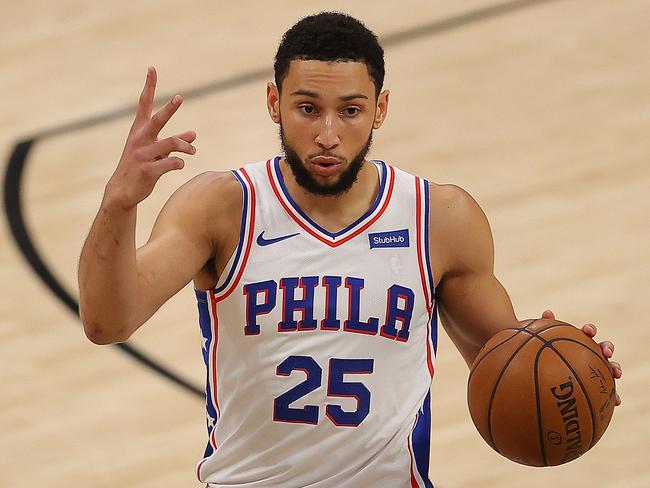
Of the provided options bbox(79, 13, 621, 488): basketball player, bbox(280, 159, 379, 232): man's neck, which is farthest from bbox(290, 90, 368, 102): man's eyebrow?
bbox(280, 159, 379, 232): man's neck

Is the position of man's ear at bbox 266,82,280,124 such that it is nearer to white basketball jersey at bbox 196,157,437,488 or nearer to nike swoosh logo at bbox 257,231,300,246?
white basketball jersey at bbox 196,157,437,488

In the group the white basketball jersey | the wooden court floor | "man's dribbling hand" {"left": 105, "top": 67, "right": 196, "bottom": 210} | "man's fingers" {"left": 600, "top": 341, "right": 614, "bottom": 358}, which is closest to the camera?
"man's dribbling hand" {"left": 105, "top": 67, "right": 196, "bottom": 210}

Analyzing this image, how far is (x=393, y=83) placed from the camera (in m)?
10.6

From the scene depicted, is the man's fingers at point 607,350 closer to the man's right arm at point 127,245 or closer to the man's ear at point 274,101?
the man's ear at point 274,101

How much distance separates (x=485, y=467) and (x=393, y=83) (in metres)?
4.33

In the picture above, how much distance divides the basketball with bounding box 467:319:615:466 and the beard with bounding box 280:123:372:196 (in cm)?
67

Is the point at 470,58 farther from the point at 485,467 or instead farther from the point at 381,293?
the point at 381,293

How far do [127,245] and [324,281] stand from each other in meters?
0.77

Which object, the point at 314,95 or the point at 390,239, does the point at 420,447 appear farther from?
the point at 314,95

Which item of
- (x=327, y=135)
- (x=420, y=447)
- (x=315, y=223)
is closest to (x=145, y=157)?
(x=327, y=135)

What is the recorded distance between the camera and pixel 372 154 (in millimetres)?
9656

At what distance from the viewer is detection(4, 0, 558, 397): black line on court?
7961 millimetres

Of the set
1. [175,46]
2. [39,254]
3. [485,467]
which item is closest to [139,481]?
[485,467]

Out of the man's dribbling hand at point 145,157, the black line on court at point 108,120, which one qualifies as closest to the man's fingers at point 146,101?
the man's dribbling hand at point 145,157
